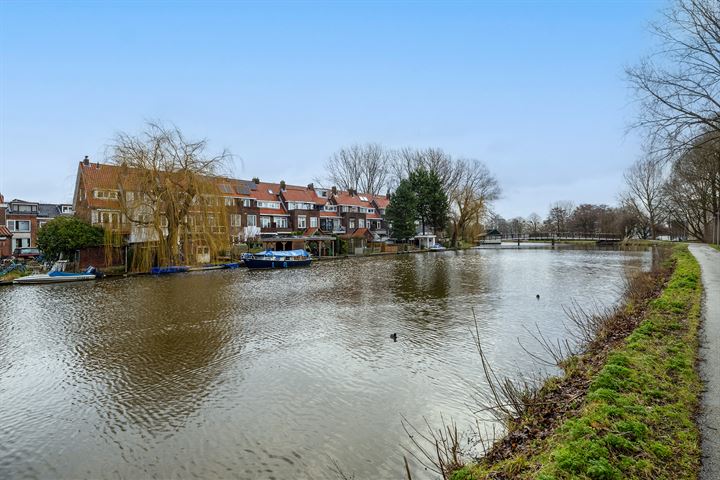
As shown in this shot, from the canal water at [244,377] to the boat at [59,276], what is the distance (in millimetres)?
6544

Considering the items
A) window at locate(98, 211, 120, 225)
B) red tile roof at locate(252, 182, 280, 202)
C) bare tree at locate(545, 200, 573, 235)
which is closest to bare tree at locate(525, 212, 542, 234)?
bare tree at locate(545, 200, 573, 235)

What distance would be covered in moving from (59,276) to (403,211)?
41392 millimetres

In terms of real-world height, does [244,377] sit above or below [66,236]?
below

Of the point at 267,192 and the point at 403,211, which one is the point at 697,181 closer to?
the point at 403,211

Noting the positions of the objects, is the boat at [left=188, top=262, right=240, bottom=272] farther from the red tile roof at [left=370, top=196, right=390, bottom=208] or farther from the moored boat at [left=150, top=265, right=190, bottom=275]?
the red tile roof at [left=370, top=196, right=390, bottom=208]

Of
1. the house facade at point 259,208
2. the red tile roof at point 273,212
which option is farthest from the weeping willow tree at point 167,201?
the red tile roof at point 273,212

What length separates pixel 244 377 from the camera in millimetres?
8906

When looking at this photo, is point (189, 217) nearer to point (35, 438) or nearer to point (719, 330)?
point (35, 438)

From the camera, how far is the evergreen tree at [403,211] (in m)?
57.2

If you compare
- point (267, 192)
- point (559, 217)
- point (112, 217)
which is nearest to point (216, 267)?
point (112, 217)

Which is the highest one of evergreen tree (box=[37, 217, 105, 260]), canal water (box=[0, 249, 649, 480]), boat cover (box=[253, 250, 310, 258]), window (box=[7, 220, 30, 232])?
window (box=[7, 220, 30, 232])

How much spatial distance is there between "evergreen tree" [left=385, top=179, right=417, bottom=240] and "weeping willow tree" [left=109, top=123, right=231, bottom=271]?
31089 mm

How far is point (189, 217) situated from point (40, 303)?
492 inches

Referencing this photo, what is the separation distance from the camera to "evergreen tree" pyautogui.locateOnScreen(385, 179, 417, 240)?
5719cm
